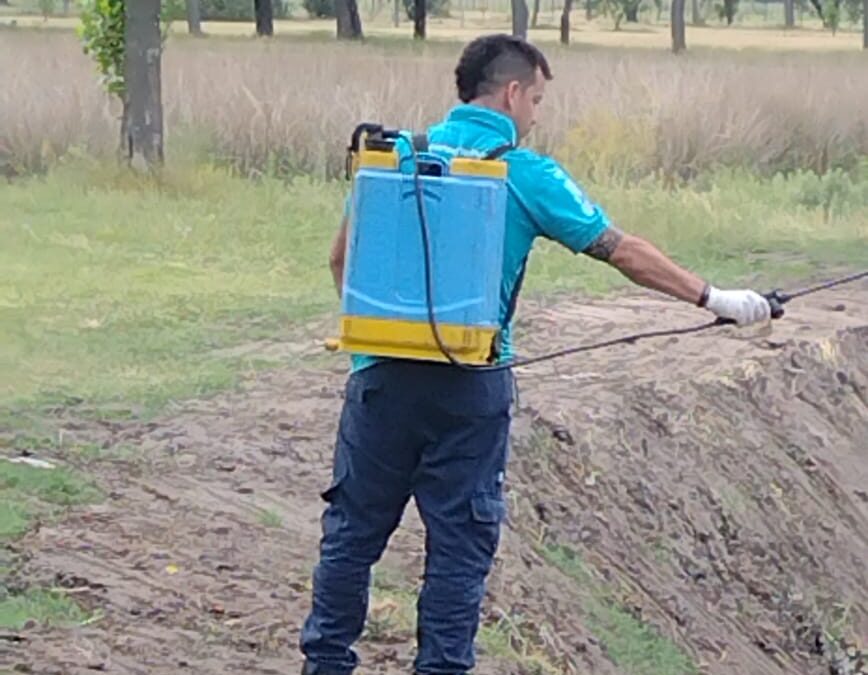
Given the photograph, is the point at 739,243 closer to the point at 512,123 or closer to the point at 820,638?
the point at 820,638

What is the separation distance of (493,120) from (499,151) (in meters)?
0.11

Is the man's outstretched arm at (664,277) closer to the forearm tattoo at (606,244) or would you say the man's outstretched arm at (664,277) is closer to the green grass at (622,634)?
the forearm tattoo at (606,244)

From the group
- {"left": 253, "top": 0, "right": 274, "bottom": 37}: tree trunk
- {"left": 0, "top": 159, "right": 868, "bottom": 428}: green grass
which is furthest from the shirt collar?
{"left": 253, "top": 0, "right": 274, "bottom": 37}: tree trunk

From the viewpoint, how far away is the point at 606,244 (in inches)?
192

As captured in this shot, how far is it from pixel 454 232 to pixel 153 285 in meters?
6.88

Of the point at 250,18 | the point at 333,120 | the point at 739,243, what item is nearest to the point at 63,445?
the point at 739,243

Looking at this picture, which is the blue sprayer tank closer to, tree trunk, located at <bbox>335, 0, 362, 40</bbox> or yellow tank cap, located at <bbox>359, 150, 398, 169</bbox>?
yellow tank cap, located at <bbox>359, 150, 398, 169</bbox>

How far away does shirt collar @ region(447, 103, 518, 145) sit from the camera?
16.0ft

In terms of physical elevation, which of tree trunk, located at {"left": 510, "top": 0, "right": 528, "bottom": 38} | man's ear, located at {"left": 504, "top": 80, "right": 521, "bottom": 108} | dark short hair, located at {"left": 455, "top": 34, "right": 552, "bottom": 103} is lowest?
tree trunk, located at {"left": 510, "top": 0, "right": 528, "bottom": 38}

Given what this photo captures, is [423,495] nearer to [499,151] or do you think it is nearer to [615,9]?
[499,151]

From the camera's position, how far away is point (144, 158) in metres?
15.6

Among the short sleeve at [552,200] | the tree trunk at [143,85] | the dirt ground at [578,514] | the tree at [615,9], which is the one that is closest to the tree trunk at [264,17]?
the tree at [615,9]

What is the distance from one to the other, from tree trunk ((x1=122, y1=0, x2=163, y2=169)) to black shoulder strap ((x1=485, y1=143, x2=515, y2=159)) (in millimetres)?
10990

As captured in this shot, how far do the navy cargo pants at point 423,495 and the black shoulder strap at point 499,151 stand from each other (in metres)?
0.54
